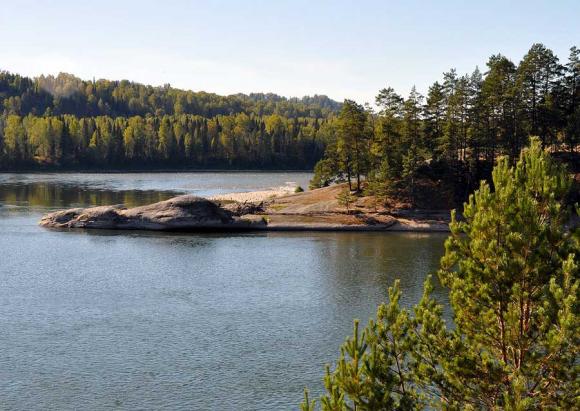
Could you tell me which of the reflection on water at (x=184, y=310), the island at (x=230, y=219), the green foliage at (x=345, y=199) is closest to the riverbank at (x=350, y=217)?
the island at (x=230, y=219)

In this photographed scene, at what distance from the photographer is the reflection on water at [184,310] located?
36.1 m

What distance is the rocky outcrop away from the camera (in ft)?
312

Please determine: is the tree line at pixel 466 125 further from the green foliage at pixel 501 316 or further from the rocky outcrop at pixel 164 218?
the green foliage at pixel 501 316

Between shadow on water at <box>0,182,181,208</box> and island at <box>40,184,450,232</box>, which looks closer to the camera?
island at <box>40,184,450,232</box>

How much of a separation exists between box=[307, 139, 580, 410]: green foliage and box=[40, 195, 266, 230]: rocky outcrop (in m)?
75.2

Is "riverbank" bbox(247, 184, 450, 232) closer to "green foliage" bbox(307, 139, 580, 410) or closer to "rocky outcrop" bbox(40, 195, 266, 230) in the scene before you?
"rocky outcrop" bbox(40, 195, 266, 230)

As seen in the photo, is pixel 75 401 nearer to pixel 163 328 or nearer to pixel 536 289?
pixel 163 328

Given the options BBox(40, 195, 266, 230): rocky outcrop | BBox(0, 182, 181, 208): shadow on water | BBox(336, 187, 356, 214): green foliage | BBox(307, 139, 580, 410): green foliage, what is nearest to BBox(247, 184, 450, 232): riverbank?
BBox(336, 187, 356, 214): green foliage

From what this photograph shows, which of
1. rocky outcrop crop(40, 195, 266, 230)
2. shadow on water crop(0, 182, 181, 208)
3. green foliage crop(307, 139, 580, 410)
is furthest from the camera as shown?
shadow on water crop(0, 182, 181, 208)

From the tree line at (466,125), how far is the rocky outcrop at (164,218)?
80.3ft

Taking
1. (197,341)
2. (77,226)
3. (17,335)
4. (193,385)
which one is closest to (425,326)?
(193,385)

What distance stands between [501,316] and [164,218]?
78844 millimetres

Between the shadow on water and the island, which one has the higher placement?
the shadow on water

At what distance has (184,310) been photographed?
5197 cm
